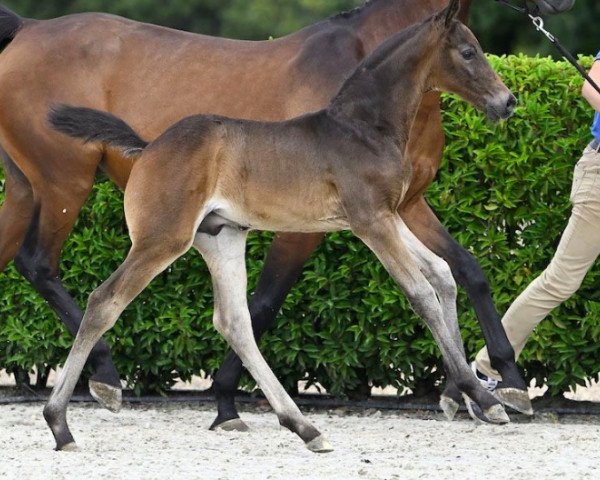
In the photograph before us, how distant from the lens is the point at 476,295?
5.98 metres

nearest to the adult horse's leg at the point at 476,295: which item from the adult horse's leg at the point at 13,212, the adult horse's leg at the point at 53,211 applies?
the adult horse's leg at the point at 53,211

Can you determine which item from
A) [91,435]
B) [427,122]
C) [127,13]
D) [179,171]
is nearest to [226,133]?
[179,171]

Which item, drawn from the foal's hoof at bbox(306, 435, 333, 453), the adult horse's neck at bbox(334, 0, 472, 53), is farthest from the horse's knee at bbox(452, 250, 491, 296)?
the foal's hoof at bbox(306, 435, 333, 453)

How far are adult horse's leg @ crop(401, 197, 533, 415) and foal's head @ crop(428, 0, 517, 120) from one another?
0.99 m

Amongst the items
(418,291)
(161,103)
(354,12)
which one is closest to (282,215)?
(418,291)

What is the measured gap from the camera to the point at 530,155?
21.0ft

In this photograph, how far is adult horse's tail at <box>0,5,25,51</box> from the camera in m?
6.61

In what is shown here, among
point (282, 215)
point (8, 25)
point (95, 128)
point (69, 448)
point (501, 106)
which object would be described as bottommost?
point (69, 448)

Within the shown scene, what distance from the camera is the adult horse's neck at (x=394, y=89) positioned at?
5.16 m

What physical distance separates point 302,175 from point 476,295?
1315 millimetres

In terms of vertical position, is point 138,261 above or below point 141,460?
above

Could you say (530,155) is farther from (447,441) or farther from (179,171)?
(179,171)

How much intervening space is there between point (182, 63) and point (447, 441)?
2.28 metres

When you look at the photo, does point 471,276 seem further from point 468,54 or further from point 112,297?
point 112,297
